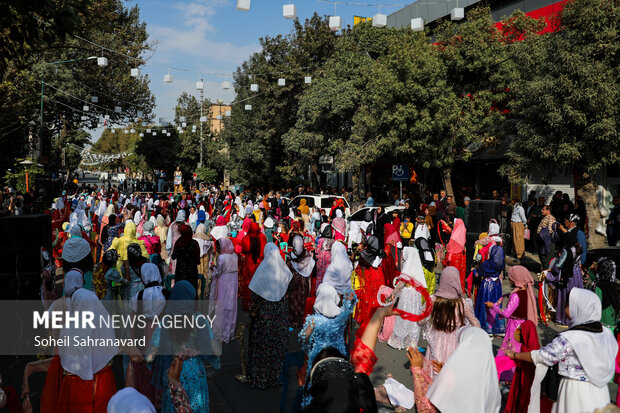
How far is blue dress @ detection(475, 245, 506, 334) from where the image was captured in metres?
7.15

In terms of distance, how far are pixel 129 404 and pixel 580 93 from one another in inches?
523

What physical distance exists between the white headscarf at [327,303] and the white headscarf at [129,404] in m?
1.82

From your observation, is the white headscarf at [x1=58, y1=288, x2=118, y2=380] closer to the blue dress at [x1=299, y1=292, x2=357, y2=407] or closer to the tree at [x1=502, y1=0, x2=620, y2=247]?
the blue dress at [x1=299, y1=292, x2=357, y2=407]

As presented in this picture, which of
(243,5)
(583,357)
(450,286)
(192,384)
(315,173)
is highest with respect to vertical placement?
(243,5)

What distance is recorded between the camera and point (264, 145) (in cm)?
3244

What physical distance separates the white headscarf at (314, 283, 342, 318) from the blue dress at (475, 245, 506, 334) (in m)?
3.76

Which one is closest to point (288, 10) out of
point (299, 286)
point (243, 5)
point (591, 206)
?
point (243, 5)

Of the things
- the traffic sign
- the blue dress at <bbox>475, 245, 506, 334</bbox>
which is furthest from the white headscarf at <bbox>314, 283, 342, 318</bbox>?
the traffic sign

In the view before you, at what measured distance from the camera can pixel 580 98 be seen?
12531 mm

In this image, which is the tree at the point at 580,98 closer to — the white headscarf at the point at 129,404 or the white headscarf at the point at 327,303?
the white headscarf at the point at 327,303

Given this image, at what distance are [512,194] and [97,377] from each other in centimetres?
2267

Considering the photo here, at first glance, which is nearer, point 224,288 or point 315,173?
point 224,288

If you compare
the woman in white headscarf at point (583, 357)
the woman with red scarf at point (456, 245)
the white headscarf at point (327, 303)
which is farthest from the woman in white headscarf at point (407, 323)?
the woman in white headscarf at point (583, 357)

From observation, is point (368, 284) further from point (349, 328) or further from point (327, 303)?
point (327, 303)
